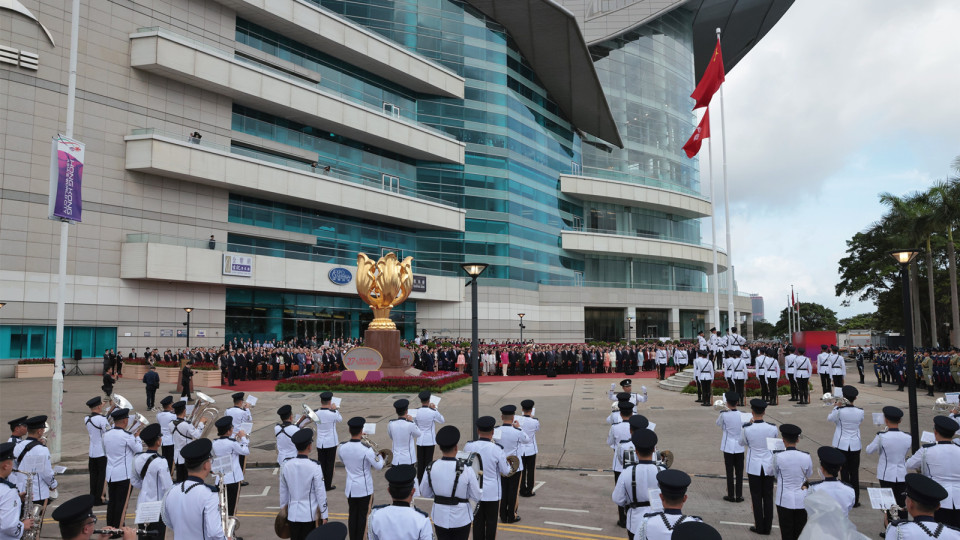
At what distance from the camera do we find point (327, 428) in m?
11.0

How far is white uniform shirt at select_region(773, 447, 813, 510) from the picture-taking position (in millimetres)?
7523

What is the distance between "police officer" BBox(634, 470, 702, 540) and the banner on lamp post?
50.4 ft

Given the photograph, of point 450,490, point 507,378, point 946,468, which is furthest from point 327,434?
point 507,378

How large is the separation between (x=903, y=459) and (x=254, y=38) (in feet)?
146

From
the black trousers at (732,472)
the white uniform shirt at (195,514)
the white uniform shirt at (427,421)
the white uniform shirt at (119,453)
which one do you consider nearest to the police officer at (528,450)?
the white uniform shirt at (427,421)

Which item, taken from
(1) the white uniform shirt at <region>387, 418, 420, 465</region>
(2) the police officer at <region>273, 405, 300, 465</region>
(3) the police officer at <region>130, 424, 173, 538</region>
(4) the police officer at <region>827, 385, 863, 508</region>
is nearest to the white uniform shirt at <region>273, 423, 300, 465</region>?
(2) the police officer at <region>273, 405, 300, 465</region>

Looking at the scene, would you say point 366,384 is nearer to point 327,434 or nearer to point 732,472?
point 327,434

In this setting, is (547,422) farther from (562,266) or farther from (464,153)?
(562,266)

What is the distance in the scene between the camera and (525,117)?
57.6m

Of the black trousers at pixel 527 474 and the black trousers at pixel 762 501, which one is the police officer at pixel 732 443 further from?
the black trousers at pixel 527 474

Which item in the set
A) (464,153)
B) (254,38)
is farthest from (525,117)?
(254,38)

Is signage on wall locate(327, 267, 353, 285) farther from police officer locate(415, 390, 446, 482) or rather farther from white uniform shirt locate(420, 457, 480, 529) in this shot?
white uniform shirt locate(420, 457, 480, 529)

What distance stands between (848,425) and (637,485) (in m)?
5.95

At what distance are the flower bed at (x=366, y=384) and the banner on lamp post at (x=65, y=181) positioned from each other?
12492 mm
